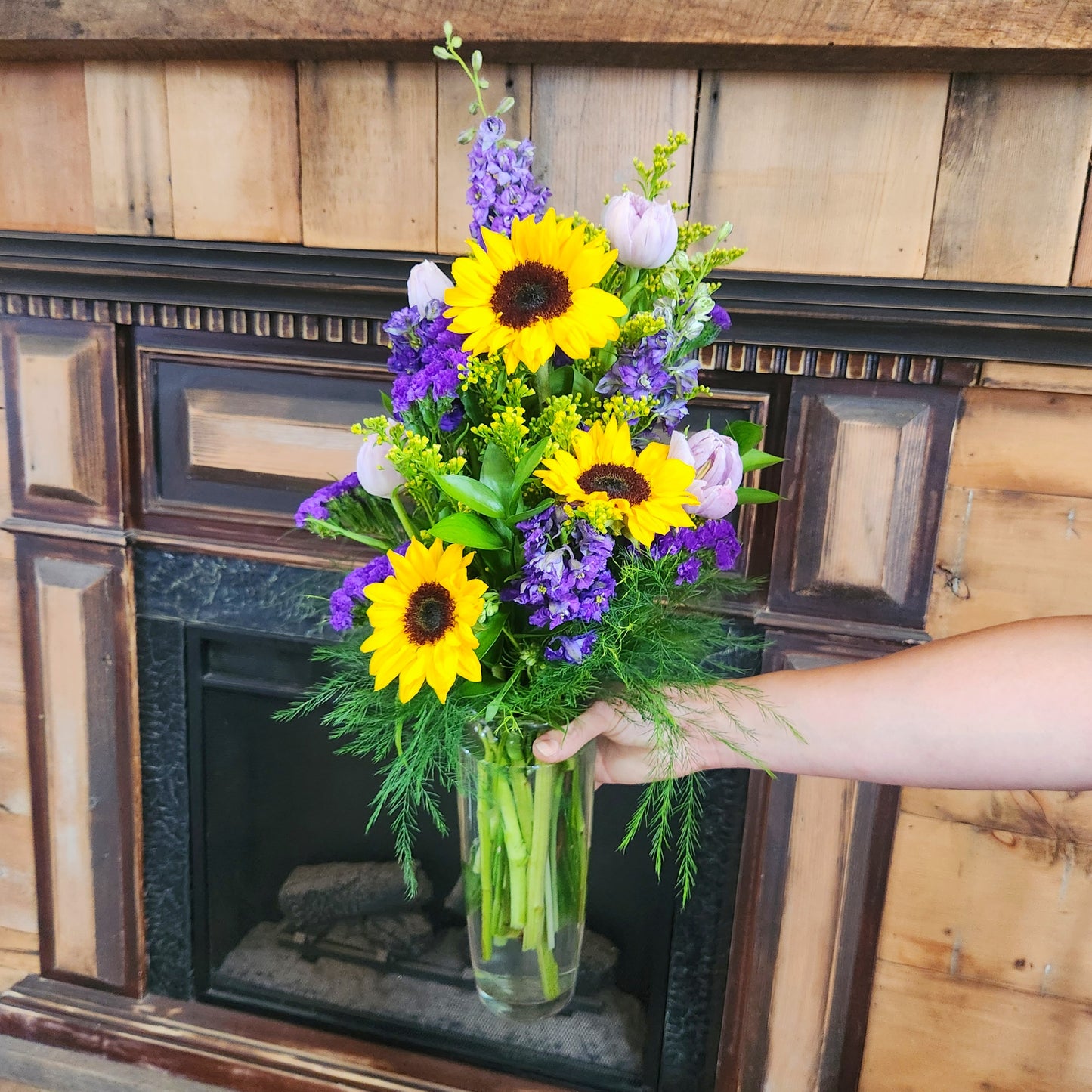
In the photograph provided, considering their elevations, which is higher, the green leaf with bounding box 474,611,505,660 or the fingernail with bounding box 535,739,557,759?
the green leaf with bounding box 474,611,505,660

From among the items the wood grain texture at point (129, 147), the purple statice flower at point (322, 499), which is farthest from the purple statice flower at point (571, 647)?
the wood grain texture at point (129, 147)

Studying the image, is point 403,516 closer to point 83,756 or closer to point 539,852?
point 539,852

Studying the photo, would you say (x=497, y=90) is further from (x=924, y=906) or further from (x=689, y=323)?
(x=924, y=906)

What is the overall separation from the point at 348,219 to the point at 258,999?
1.13 meters

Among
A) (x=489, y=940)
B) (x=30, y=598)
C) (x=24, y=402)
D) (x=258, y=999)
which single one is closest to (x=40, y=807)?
(x=30, y=598)

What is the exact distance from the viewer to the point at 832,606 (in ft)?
3.29

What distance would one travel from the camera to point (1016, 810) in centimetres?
102

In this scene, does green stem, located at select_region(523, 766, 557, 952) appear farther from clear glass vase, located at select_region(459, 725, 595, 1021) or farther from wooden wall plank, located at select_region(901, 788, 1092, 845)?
wooden wall plank, located at select_region(901, 788, 1092, 845)

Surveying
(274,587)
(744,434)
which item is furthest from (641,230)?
(274,587)

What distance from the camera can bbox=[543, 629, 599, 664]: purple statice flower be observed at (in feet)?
1.90

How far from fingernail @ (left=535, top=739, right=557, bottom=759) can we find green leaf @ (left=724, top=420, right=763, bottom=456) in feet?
0.82

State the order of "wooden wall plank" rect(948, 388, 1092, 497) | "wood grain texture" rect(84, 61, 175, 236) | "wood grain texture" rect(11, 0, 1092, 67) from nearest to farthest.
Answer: "wood grain texture" rect(11, 0, 1092, 67) < "wooden wall plank" rect(948, 388, 1092, 497) < "wood grain texture" rect(84, 61, 175, 236)

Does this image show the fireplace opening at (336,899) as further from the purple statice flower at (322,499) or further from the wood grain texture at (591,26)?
the wood grain texture at (591,26)

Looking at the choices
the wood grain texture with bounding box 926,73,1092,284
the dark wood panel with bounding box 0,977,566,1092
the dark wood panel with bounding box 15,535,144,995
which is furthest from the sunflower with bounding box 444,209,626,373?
the dark wood panel with bounding box 0,977,566,1092
